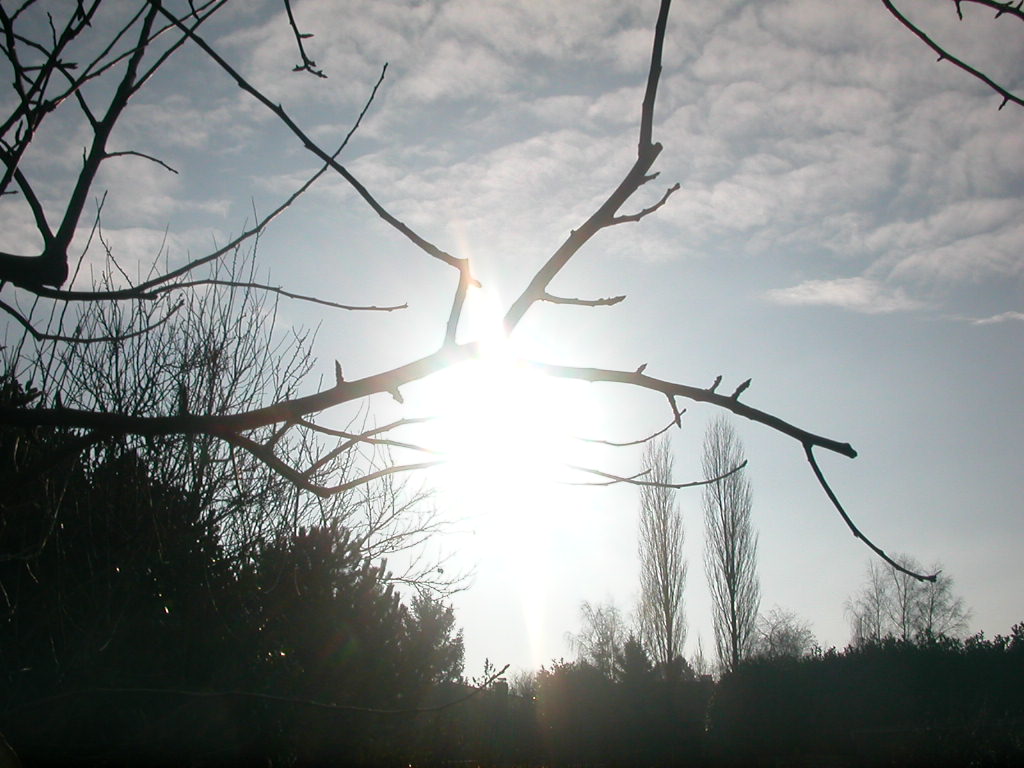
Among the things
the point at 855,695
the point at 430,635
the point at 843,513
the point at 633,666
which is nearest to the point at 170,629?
the point at 430,635

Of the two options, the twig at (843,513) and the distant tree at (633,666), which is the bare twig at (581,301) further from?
the distant tree at (633,666)

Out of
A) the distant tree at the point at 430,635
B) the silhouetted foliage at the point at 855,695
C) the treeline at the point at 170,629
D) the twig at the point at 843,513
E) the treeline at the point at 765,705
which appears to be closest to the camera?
the twig at the point at 843,513

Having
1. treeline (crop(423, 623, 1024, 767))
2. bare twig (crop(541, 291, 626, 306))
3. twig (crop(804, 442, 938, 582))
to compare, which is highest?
bare twig (crop(541, 291, 626, 306))

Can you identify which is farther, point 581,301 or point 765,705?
point 765,705

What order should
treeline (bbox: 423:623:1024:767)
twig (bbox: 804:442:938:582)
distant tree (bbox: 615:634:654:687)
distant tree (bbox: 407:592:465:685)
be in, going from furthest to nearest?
distant tree (bbox: 615:634:654:687) → treeline (bbox: 423:623:1024:767) → distant tree (bbox: 407:592:465:685) → twig (bbox: 804:442:938:582)

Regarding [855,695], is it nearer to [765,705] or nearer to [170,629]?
[765,705]

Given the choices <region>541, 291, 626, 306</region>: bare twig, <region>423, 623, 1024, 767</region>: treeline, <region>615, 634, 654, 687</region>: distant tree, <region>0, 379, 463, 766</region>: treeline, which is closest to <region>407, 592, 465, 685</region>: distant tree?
<region>0, 379, 463, 766</region>: treeline

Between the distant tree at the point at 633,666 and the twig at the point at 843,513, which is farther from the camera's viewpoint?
the distant tree at the point at 633,666

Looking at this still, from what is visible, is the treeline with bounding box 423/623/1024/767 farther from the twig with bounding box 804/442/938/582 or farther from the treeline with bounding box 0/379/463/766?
the twig with bounding box 804/442/938/582

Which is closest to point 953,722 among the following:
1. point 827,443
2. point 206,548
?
point 206,548

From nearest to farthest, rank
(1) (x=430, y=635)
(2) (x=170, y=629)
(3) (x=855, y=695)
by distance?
(2) (x=170, y=629) → (1) (x=430, y=635) → (3) (x=855, y=695)

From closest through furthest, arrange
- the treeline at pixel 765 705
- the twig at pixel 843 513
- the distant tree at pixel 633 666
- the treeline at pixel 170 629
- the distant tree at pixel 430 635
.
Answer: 1. the twig at pixel 843 513
2. the treeline at pixel 170 629
3. the distant tree at pixel 430 635
4. the treeline at pixel 765 705
5. the distant tree at pixel 633 666

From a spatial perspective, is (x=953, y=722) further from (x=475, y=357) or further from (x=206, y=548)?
(x=475, y=357)

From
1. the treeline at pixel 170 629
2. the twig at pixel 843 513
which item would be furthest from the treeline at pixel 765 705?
Answer: the twig at pixel 843 513
